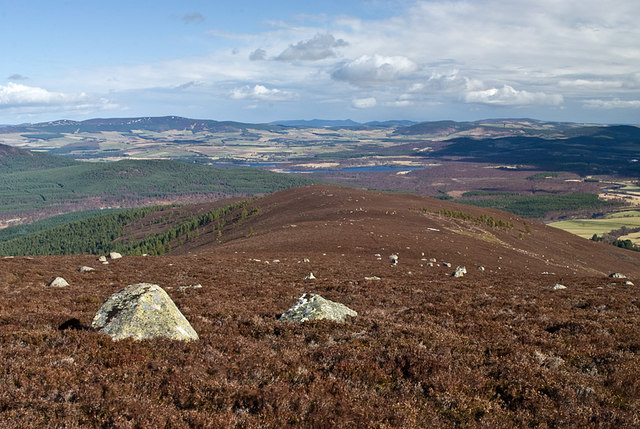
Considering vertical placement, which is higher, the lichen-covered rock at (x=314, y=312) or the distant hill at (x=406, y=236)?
the lichen-covered rock at (x=314, y=312)

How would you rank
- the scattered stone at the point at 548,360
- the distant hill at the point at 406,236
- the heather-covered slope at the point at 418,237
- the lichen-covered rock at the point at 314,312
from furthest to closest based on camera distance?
the distant hill at the point at 406,236, the heather-covered slope at the point at 418,237, the lichen-covered rock at the point at 314,312, the scattered stone at the point at 548,360

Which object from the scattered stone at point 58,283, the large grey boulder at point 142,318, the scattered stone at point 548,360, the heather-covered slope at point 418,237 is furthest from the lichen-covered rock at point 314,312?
the heather-covered slope at point 418,237

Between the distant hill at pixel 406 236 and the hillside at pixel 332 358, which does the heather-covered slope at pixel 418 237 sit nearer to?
the distant hill at pixel 406 236

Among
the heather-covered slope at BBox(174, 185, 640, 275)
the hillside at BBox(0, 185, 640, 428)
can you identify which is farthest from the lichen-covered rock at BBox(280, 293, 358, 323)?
the heather-covered slope at BBox(174, 185, 640, 275)

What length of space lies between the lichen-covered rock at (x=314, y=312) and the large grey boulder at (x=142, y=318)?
14.3 ft

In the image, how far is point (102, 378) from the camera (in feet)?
33.7

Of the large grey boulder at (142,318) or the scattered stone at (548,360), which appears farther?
the large grey boulder at (142,318)

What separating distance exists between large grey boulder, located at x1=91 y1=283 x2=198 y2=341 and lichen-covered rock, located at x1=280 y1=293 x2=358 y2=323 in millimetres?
4363

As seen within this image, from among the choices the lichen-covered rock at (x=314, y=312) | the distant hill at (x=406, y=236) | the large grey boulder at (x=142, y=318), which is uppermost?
the large grey boulder at (x=142, y=318)

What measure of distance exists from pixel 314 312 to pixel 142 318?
22.5 feet

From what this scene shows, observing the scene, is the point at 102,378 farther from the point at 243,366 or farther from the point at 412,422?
the point at 412,422

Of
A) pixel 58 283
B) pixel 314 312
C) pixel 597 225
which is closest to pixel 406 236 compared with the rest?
pixel 314 312

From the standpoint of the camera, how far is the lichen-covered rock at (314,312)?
659 inches

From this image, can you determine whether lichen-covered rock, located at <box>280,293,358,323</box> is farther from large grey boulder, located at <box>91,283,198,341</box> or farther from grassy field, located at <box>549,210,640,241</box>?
grassy field, located at <box>549,210,640,241</box>
